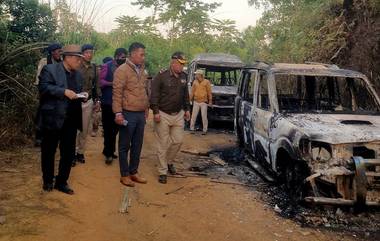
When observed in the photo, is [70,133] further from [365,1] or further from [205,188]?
[365,1]

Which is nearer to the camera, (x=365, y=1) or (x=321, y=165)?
(x=321, y=165)

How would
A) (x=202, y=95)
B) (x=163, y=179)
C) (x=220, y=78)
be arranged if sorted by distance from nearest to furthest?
(x=163, y=179) → (x=202, y=95) → (x=220, y=78)

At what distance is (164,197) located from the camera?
230 inches

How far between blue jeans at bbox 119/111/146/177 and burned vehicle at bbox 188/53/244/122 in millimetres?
6094

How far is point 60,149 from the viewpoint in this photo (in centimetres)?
525

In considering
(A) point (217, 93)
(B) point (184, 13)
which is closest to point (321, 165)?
(A) point (217, 93)

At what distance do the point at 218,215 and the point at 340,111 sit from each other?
2.60m

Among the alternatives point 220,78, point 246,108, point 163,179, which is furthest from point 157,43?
point 163,179

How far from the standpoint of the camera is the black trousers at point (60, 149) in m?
5.08

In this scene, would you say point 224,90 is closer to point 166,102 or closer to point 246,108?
point 246,108

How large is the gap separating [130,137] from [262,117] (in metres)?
2.17

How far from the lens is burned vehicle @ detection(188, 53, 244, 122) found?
12.2 m

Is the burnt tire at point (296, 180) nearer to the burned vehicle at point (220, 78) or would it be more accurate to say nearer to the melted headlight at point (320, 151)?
the melted headlight at point (320, 151)

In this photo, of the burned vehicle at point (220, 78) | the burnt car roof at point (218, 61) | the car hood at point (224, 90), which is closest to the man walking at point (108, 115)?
the burned vehicle at point (220, 78)
